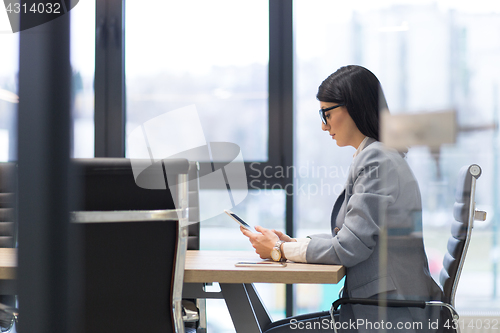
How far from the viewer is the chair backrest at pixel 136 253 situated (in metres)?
0.93

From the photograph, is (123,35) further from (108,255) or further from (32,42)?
(32,42)

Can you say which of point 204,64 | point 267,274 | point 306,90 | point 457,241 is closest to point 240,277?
point 267,274

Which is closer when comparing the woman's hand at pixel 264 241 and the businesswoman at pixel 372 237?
the businesswoman at pixel 372 237

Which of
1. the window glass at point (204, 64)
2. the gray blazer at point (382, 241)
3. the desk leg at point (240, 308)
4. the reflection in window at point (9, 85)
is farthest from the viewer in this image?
the window glass at point (204, 64)

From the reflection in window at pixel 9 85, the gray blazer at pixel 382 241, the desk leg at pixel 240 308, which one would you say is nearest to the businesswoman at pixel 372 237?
the gray blazer at pixel 382 241

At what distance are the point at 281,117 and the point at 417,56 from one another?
1.30 m

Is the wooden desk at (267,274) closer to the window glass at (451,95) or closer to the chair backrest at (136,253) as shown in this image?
the chair backrest at (136,253)

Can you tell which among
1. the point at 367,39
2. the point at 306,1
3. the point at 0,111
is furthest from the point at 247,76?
the point at 0,111

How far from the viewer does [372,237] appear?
3.62 feet

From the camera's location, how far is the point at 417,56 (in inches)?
38.0

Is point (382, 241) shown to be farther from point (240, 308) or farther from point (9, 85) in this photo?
point (9, 85)

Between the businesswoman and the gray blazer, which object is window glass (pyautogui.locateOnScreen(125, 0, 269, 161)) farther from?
the gray blazer

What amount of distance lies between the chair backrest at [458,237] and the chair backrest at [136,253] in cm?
68

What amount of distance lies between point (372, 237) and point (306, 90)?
1.23 meters
